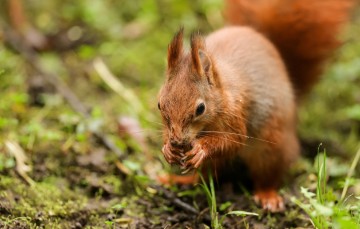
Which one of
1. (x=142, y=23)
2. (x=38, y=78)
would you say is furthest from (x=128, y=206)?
(x=142, y=23)

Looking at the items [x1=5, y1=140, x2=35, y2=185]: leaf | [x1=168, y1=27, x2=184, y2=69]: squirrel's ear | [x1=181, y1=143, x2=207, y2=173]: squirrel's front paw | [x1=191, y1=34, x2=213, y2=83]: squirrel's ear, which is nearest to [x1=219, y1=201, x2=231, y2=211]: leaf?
[x1=181, y1=143, x2=207, y2=173]: squirrel's front paw

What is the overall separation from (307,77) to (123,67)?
1468 mm

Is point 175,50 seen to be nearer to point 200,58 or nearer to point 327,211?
point 200,58

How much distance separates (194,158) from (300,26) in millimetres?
1366

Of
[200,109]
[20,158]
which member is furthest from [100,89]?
[200,109]

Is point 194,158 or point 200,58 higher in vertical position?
point 200,58

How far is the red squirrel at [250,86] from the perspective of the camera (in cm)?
251

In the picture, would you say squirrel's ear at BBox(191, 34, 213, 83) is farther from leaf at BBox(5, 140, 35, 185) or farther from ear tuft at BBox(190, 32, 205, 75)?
leaf at BBox(5, 140, 35, 185)

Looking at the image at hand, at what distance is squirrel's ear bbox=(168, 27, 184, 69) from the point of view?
261 cm

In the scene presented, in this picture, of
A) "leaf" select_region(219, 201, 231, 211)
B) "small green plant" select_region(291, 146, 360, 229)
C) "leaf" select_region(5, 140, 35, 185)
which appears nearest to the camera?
"small green plant" select_region(291, 146, 360, 229)

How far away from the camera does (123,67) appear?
13.8 feet

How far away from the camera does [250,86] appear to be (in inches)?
115

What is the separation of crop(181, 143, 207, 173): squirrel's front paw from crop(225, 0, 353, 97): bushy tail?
122 cm

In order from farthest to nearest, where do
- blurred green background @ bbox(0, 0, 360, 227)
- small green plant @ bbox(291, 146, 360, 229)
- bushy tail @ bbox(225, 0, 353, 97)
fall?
bushy tail @ bbox(225, 0, 353, 97) → blurred green background @ bbox(0, 0, 360, 227) → small green plant @ bbox(291, 146, 360, 229)
